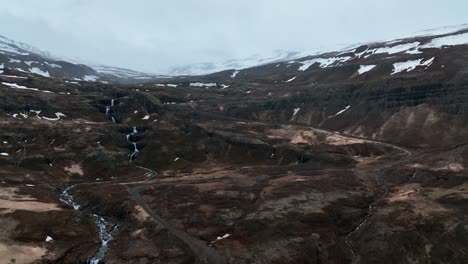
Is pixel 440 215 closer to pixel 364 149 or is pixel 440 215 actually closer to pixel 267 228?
pixel 267 228

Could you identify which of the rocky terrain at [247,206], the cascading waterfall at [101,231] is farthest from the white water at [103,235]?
the rocky terrain at [247,206]

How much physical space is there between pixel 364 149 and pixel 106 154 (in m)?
104

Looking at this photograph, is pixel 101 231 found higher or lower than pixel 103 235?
lower

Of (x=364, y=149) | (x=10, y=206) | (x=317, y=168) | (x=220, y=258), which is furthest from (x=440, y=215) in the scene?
(x=10, y=206)

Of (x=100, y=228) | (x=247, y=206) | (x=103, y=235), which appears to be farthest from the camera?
(x=247, y=206)

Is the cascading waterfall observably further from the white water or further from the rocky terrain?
the rocky terrain

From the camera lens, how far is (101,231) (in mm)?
113312

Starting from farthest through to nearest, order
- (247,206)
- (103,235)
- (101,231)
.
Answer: (247,206) → (101,231) → (103,235)

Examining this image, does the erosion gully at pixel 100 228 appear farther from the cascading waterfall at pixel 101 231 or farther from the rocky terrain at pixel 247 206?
the rocky terrain at pixel 247 206

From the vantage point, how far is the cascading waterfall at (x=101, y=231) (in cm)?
9812

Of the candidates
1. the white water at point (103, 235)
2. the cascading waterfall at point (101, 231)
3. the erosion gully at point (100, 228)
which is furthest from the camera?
the erosion gully at point (100, 228)

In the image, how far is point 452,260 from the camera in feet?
298

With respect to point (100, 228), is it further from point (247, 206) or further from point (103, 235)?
point (247, 206)

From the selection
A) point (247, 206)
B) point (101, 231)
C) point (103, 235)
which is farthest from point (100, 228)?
point (247, 206)
